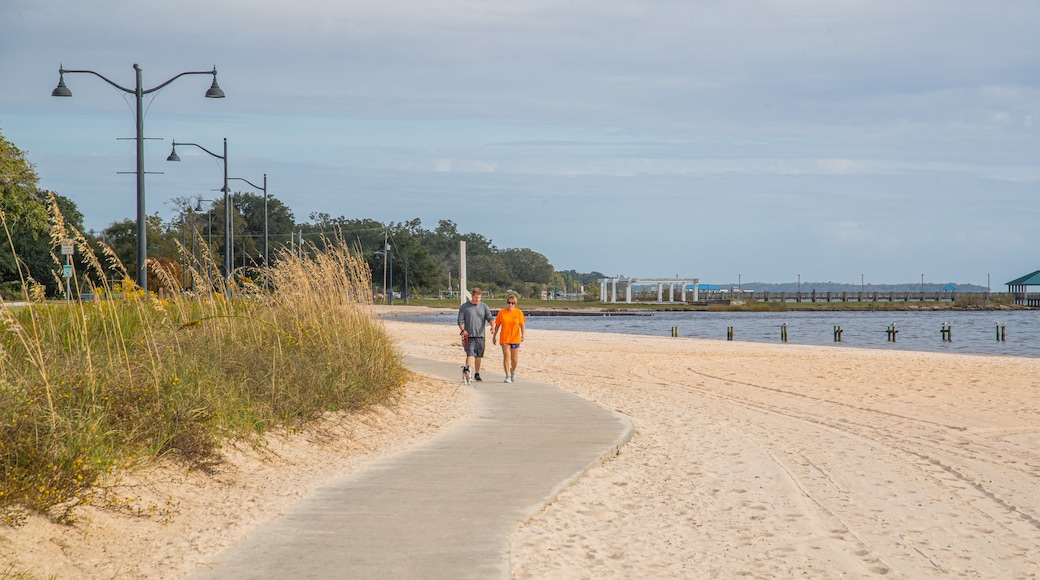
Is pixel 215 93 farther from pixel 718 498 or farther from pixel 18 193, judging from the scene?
pixel 718 498

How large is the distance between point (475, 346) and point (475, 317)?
503 mm

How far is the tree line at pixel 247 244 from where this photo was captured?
17.3 meters

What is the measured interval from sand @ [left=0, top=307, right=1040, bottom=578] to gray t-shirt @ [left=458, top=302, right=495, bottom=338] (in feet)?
3.87

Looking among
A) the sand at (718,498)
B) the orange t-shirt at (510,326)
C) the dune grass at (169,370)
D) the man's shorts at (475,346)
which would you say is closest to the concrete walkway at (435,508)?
the sand at (718,498)

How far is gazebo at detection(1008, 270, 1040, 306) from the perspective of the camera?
145500mm

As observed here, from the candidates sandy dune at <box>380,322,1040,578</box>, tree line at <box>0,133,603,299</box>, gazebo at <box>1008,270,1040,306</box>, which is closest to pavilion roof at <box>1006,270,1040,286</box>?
gazebo at <box>1008,270,1040,306</box>

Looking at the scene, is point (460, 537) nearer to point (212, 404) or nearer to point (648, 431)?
point (212, 404)

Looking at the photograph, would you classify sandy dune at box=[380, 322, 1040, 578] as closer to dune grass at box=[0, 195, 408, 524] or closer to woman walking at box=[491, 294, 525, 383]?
woman walking at box=[491, 294, 525, 383]

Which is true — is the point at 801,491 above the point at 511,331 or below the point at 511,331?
below

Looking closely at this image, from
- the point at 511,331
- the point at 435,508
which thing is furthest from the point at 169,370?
the point at 511,331

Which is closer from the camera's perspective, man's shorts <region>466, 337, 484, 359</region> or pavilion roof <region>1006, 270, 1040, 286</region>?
man's shorts <region>466, 337, 484, 359</region>

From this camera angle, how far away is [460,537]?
6305mm

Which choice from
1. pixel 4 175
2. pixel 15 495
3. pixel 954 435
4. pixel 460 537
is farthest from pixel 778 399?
pixel 4 175

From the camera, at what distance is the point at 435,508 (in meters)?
A: 7.09
